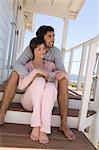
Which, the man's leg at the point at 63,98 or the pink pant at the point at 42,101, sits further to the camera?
the man's leg at the point at 63,98

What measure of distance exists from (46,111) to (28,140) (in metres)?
0.26

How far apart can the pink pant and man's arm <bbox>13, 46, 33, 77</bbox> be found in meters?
0.16

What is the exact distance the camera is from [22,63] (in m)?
2.49

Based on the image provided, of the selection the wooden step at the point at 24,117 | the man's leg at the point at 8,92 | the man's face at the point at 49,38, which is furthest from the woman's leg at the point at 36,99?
the man's face at the point at 49,38

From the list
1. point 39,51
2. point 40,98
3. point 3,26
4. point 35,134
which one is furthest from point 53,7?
point 35,134

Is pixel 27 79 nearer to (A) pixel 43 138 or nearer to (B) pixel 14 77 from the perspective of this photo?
(B) pixel 14 77

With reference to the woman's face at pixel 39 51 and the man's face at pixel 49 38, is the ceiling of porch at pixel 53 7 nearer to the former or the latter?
the man's face at pixel 49 38

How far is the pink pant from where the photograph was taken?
6.66ft

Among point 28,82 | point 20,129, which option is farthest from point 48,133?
point 28,82

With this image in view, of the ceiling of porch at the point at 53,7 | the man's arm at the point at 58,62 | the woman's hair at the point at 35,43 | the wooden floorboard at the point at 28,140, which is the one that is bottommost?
the wooden floorboard at the point at 28,140

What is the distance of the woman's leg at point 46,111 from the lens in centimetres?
200

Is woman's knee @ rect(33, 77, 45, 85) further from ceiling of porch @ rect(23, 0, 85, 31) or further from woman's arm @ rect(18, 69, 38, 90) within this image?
ceiling of porch @ rect(23, 0, 85, 31)

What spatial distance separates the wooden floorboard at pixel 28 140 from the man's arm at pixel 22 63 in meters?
0.47

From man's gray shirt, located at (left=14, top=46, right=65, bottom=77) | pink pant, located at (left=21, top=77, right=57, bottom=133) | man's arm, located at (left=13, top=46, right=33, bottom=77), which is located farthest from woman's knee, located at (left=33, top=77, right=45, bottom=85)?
man's gray shirt, located at (left=14, top=46, right=65, bottom=77)
